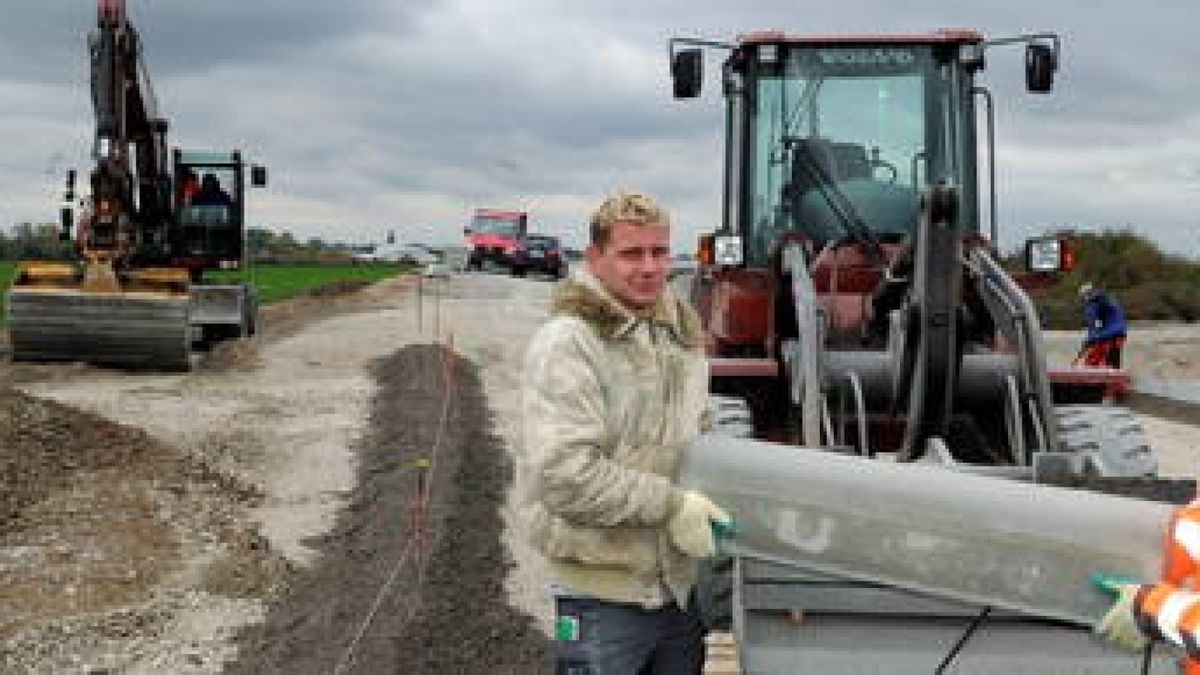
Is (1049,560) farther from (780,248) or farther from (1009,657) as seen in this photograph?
(780,248)

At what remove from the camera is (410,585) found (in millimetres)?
→ 8266

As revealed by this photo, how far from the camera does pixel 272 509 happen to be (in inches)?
421

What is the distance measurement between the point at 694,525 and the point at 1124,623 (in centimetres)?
92

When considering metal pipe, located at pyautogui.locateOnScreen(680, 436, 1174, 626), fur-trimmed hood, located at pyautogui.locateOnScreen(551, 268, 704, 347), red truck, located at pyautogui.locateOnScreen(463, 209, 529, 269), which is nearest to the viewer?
metal pipe, located at pyautogui.locateOnScreen(680, 436, 1174, 626)

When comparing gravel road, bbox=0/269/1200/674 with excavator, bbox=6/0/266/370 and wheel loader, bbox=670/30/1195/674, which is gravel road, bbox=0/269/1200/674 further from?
wheel loader, bbox=670/30/1195/674

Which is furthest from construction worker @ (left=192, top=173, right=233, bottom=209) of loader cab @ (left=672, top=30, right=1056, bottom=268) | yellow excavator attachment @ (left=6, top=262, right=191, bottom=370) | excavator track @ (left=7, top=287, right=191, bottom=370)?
loader cab @ (left=672, top=30, right=1056, bottom=268)

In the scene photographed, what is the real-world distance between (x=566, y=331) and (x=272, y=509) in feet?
24.4

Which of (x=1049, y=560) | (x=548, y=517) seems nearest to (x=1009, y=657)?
(x=1049, y=560)

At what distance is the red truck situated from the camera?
48.0 meters

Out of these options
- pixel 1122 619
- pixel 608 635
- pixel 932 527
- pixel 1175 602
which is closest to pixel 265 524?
pixel 608 635

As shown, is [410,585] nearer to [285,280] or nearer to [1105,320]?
[1105,320]

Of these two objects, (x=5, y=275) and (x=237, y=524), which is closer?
(x=237, y=524)

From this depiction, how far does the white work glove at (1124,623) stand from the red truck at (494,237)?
4446 centimetres

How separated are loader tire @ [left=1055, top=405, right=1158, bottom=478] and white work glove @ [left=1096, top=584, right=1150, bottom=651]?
11.4 ft
